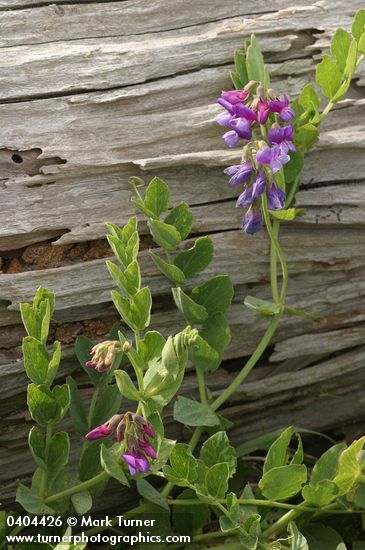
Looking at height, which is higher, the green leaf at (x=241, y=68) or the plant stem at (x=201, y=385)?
the green leaf at (x=241, y=68)

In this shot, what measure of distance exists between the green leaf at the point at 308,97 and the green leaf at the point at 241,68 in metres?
0.16

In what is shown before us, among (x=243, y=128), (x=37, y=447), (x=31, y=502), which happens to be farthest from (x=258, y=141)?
(x=31, y=502)

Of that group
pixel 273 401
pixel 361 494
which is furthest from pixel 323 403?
pixel 361 494

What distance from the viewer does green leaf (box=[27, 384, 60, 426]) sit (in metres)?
2.13

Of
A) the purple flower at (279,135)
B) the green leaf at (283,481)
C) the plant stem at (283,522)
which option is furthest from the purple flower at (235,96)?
the plant stem at (283,522)

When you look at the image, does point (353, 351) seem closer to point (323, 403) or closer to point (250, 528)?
point (323, 403)

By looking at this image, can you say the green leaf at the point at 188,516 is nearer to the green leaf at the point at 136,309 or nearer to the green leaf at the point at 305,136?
the green leaf at the point at 136,309

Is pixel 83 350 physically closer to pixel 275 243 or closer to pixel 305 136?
pixel 275 243

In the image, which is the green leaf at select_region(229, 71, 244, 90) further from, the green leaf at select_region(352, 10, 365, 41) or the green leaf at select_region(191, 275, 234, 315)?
the green leaf at select_region(191, 275, 234, 315)

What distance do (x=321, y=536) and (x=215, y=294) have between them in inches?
27.5

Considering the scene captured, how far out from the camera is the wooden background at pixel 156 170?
2.43m

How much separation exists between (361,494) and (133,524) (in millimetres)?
637

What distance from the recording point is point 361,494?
6.98ft

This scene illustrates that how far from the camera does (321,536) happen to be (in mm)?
2357
